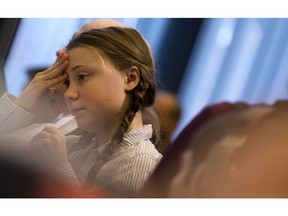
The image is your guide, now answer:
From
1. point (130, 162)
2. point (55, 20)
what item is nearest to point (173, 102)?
point (130, 162)

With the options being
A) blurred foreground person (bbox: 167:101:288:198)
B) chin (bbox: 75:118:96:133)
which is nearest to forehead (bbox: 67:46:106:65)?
chin (bbox: 75:118:96:133)

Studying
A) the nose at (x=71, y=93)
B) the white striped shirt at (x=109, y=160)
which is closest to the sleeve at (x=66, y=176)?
the white striped shirt at (x=109, y=160)

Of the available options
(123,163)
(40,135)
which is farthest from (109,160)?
(40,135)

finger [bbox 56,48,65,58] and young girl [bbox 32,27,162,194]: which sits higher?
finger [bbox 56,48,65,58]

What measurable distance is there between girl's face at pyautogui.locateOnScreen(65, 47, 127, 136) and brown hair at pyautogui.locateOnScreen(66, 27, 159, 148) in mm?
13

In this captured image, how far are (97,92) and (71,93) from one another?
5cm

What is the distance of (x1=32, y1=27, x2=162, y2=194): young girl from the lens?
38.2 inches

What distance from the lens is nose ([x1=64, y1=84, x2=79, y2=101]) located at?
38.6 inches

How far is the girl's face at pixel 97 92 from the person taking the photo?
98cm

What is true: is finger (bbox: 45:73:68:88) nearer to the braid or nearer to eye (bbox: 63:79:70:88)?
eye (bbox: 63:79:70:88)

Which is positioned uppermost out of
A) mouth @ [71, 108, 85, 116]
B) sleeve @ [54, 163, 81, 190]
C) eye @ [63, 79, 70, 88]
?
eye @ [63, 79, 70, 88]

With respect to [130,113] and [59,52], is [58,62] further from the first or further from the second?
[130,113]

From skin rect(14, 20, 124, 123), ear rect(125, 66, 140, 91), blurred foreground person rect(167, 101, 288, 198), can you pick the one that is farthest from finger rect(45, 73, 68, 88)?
blurred foreground person rect(167, 101, 288, 198)

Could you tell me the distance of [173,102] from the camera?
3.27ft
